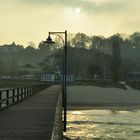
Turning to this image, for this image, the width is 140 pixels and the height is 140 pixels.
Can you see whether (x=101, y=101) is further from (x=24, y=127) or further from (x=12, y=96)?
(x=24, y=127)

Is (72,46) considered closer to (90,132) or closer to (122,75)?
(122,75)

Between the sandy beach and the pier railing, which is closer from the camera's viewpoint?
the pier railing

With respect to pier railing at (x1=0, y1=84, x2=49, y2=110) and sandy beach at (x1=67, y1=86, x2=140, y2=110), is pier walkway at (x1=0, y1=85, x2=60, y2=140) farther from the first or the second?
sandy beach at (x1=67, y1=86, x2=140, y2=110)

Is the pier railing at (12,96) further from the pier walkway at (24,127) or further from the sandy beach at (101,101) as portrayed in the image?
the sandy beach at (101,101)

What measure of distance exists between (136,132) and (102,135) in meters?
2.40

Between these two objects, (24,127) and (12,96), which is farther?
(12,96)

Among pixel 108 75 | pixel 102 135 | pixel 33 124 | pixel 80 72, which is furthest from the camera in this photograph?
pixel 80 72

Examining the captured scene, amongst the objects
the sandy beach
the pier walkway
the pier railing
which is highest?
the pier railing

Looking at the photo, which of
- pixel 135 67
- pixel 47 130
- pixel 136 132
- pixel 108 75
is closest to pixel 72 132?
pixel 136 132

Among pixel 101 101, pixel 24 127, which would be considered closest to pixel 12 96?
pixel 24 127

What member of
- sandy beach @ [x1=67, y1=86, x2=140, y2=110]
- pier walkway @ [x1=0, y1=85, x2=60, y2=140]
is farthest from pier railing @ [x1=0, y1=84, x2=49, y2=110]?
sandy beach @ [x1=67, y1=86, x2=140, y2=110]

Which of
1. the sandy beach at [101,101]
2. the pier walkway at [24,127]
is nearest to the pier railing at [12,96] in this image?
the pier walkway at [24,127]

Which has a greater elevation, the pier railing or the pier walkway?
the pier railing

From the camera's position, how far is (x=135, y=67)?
18925 centimetres
